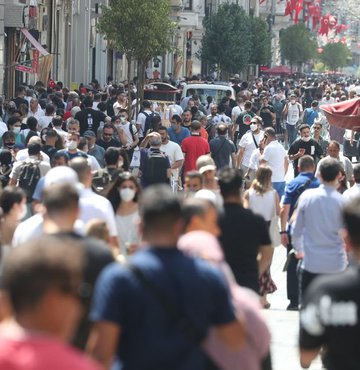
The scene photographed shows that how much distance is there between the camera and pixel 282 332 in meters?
12.2

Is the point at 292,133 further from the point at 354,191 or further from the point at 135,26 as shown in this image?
the point at 354,191

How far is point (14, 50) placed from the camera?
38.2 m

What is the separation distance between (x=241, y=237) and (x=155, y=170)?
813 cm

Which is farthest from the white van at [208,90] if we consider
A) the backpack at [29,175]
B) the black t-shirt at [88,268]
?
the black t-shirt at [88,268]

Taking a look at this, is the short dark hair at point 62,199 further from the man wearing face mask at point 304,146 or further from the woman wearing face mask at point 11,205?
the man wearing face mask at point 304,146

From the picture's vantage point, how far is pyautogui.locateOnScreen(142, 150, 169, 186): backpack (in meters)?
18.0

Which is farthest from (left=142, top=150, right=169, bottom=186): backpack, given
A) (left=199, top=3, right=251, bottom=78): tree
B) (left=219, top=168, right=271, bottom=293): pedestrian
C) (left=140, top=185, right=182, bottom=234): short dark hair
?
(left=199, top=3, right=251, bottom=78): tree

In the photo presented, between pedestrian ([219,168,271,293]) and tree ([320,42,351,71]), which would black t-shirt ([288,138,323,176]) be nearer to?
pedestrian ([219,168,271,293])

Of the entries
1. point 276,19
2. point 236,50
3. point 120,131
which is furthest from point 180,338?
point 276,19

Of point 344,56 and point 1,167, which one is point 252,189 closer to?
point 1,167

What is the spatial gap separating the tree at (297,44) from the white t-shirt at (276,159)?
91615mm

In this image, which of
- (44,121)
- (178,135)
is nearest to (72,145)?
(178,135)

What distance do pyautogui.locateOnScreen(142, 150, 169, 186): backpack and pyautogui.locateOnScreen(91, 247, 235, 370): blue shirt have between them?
39.0ft

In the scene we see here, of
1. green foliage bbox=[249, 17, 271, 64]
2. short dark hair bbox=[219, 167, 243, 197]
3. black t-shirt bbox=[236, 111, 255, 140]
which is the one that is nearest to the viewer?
short dark hair bbox=[219, 167, 243, 197]
